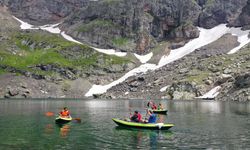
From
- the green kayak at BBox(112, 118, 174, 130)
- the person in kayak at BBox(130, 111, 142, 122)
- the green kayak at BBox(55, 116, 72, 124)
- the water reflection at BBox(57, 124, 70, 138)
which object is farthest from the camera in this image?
the green kayak at BBox(55, 116, 72, 124)

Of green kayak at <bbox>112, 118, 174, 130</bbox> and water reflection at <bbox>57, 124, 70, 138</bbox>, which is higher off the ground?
green kayak at <bbox>112, 118, 174, 130</bbox>

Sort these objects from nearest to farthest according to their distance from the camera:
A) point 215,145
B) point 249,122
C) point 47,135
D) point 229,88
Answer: point 215,145, point 47,135, point 249,122, point 229,88

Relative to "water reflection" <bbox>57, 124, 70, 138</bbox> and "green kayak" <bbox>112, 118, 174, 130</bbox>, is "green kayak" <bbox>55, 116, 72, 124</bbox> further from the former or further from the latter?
"green kayak" <bbox>112, 118, 174, 130</bbox>

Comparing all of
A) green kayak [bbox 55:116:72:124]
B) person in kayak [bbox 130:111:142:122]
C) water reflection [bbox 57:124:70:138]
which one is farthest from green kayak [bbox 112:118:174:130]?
green kayak [bbox 55:116:72:124]

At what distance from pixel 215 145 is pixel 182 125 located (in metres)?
22.6

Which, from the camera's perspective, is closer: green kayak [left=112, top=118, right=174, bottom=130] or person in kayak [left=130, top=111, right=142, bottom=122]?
green kayak [left=112, top=118, right=174, bottom=130]

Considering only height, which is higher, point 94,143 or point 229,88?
Result: point 229,88

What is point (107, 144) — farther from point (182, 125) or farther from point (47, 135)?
point (182, 125)

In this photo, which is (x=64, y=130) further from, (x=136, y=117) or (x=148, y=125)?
(x=148, y=125)

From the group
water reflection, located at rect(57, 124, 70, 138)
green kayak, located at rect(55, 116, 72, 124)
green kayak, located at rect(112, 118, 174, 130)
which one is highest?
green kayak, located at rect(55, 116, 72, 124)

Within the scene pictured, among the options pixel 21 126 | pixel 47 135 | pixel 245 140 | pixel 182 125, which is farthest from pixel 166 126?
pixel 21 126

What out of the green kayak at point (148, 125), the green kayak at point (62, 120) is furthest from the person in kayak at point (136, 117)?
the green kayak at point (62, 120)

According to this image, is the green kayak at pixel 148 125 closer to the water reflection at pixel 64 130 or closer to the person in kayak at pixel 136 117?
the person in kayak at pixel 136 117

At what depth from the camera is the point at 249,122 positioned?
247 feet
